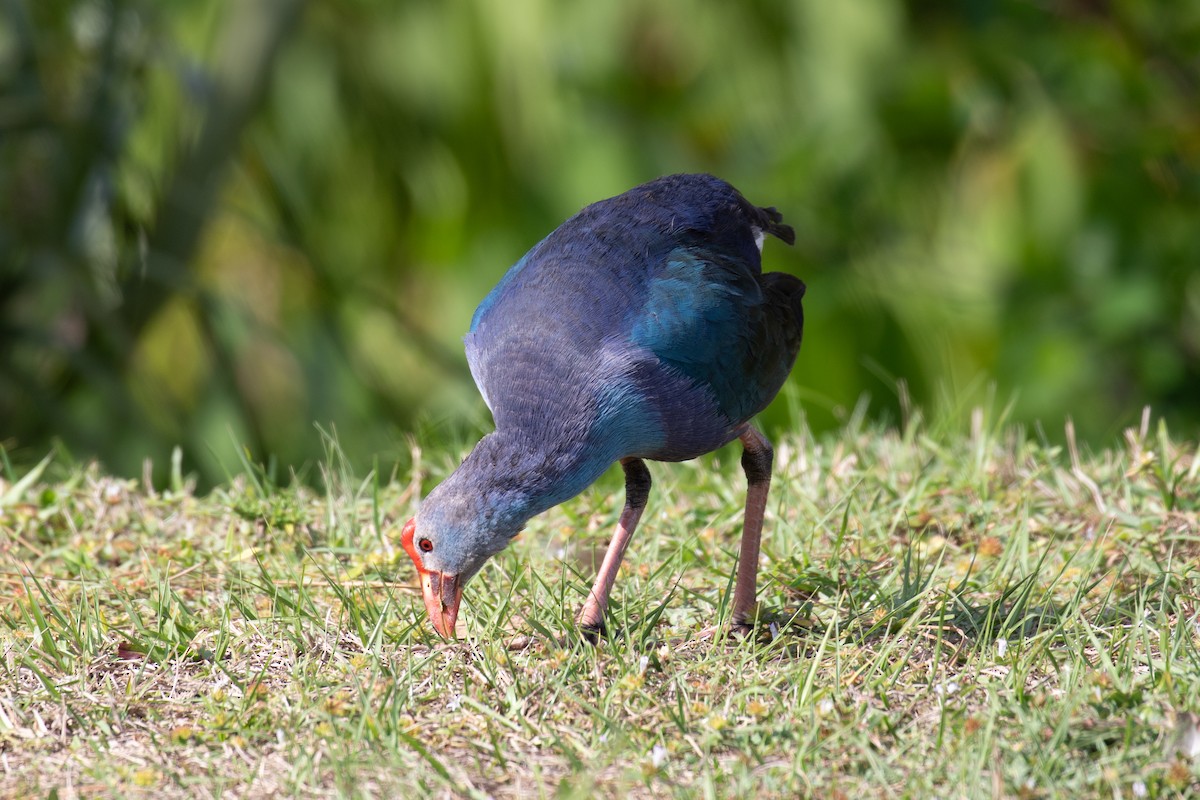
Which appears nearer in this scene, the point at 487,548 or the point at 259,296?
the point at 487,548

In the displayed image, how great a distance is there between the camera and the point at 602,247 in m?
3.20

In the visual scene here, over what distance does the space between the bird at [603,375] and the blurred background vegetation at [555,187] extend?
4.54 feet

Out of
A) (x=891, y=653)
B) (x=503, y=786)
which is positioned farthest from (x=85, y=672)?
(x=891, y=653)

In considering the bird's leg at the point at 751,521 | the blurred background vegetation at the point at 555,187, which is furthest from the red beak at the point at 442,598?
the blurred background vegetation at the point at 555,187

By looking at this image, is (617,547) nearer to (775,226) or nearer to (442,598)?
(442,598)

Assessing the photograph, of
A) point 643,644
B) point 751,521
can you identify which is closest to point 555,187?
point 751,521

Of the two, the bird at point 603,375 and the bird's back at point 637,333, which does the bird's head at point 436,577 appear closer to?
the bird at point 603,375

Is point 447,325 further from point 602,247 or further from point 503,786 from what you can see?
point 503,786

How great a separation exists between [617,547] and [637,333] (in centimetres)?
54

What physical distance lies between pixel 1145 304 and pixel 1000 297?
65 centimetres

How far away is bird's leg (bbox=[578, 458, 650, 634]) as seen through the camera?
3.06 m

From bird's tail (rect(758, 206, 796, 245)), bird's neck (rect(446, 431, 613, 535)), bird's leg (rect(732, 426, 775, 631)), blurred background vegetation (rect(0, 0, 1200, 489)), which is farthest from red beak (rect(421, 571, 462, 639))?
blurred background vegetation (rect(0, 0, 1200, 489))

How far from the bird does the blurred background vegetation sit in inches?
54.5

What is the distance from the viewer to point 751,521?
3.31 m
